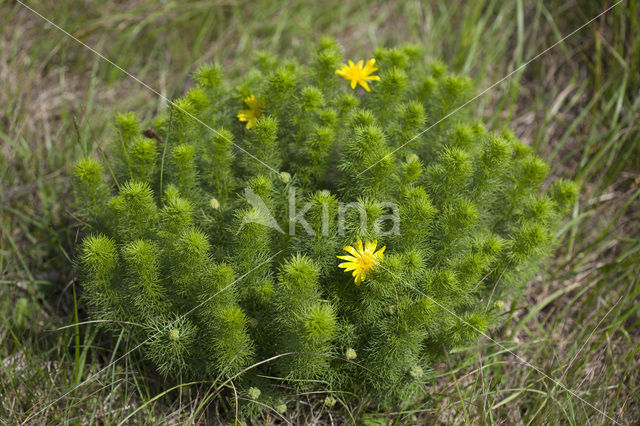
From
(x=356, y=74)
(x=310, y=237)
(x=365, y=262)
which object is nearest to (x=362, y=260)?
(x=365, y=262)

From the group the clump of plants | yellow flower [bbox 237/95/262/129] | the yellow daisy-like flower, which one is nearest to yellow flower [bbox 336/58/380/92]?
the clump of plants

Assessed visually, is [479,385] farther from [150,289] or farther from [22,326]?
[22,326]

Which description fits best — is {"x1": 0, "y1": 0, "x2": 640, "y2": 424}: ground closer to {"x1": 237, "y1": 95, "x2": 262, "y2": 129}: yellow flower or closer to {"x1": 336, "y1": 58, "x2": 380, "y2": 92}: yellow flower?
{"x1": 237, "y1": 95, "x2": 262, "y2": 129}: yellow flower

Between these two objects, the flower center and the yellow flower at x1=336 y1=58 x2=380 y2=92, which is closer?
the flower center

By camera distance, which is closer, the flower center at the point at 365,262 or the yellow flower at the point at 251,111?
the flower center at the point at 365,262

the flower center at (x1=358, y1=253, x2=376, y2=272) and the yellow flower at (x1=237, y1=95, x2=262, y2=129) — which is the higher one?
the yellow flower at (x1=237, y1=95, x2=262, y2=129)

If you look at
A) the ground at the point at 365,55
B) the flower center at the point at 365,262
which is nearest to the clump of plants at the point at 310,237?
the flower center at the point at 365,262

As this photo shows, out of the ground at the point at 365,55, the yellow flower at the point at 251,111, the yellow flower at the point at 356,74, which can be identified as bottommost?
the ground at the point at 365,55

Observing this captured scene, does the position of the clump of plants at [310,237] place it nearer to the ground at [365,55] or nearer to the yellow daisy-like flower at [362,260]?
the yellow daisy-like flower at [362,260]
